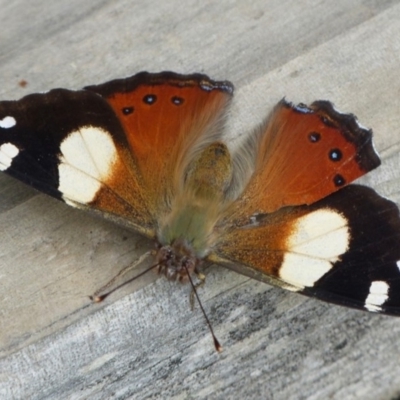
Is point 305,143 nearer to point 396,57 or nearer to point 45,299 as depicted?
point 396,57

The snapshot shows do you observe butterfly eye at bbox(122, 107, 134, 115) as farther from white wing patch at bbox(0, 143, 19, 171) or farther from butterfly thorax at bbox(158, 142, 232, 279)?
white wing patch at bbox(0, 143, 19, 171)

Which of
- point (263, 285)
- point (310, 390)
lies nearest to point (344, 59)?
point (263, 285)

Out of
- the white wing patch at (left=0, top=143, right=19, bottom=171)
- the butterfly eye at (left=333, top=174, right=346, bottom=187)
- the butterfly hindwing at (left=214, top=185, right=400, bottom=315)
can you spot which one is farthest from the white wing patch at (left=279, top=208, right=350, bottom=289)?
the white wing patch at (left=0, top=143, right=19, bottom=171)

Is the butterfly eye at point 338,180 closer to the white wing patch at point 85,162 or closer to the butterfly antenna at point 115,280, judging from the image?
the butterfly antenna at point 115,280

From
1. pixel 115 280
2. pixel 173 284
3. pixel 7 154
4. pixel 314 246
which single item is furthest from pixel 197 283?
pixel 7 154

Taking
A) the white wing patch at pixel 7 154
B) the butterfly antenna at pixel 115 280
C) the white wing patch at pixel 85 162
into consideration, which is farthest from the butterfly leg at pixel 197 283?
the white wing patch at pixel 7 154
